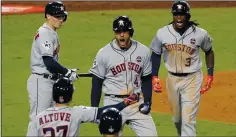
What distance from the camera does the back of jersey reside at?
244 inches

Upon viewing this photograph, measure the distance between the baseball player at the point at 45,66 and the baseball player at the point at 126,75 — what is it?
25.1 inches

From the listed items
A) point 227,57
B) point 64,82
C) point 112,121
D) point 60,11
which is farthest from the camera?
point 227,57

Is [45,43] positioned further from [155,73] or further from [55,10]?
[155,73]

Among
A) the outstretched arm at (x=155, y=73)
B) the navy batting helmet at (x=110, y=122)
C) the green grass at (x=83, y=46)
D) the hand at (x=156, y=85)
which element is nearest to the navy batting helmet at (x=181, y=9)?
the outstretched arm at (x=155, y=73)

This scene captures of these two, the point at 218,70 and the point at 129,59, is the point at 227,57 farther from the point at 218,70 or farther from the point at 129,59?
the point at 129,59

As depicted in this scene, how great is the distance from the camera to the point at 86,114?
21.3ft

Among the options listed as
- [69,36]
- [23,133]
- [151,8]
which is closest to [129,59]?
[23,133]

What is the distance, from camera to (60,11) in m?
8.37

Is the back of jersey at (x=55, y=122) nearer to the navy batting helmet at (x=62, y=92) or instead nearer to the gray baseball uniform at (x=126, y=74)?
the navy batting helmet at (x=62, y=92)

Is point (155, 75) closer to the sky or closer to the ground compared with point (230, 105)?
closer to the sky

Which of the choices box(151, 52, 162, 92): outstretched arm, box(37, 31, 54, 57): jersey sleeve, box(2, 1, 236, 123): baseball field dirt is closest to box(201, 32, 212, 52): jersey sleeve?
box(151, 52, 162, 92): outstretched arm

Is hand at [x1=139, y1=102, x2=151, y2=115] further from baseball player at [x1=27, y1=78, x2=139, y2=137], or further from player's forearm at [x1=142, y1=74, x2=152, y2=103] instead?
baseball player at [x1=27, y1=78, x2=139, y2=137]

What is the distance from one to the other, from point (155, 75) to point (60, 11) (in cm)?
134

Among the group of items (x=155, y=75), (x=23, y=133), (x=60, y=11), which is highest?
(x=60, y=11)
